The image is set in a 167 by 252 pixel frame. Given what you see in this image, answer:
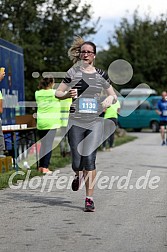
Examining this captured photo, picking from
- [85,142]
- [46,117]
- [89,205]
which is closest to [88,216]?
[89,205]

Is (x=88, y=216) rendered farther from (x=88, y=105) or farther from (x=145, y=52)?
(x=145, y=52)

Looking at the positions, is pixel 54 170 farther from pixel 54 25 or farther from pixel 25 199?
pixel 54 25

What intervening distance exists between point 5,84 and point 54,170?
335 centimetres

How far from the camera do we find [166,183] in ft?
41.3

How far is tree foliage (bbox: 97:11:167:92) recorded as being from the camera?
186ft

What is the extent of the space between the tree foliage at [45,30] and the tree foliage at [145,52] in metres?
20.7

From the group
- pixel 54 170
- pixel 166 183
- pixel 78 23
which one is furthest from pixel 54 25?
pixel 166 183

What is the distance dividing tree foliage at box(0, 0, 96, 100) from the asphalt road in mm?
19543

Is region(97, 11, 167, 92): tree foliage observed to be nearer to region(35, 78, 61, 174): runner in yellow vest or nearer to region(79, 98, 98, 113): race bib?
region(35, 78, 61, 174): runner in yellow vest

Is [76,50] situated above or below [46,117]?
above

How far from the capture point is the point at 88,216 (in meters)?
8.80

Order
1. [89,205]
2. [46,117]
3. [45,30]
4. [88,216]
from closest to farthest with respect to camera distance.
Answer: [88,216]
[89,205]
[46,117]
[45,30]

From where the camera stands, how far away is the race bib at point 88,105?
30.0ft

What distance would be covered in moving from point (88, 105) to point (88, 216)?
1343 millimetres
